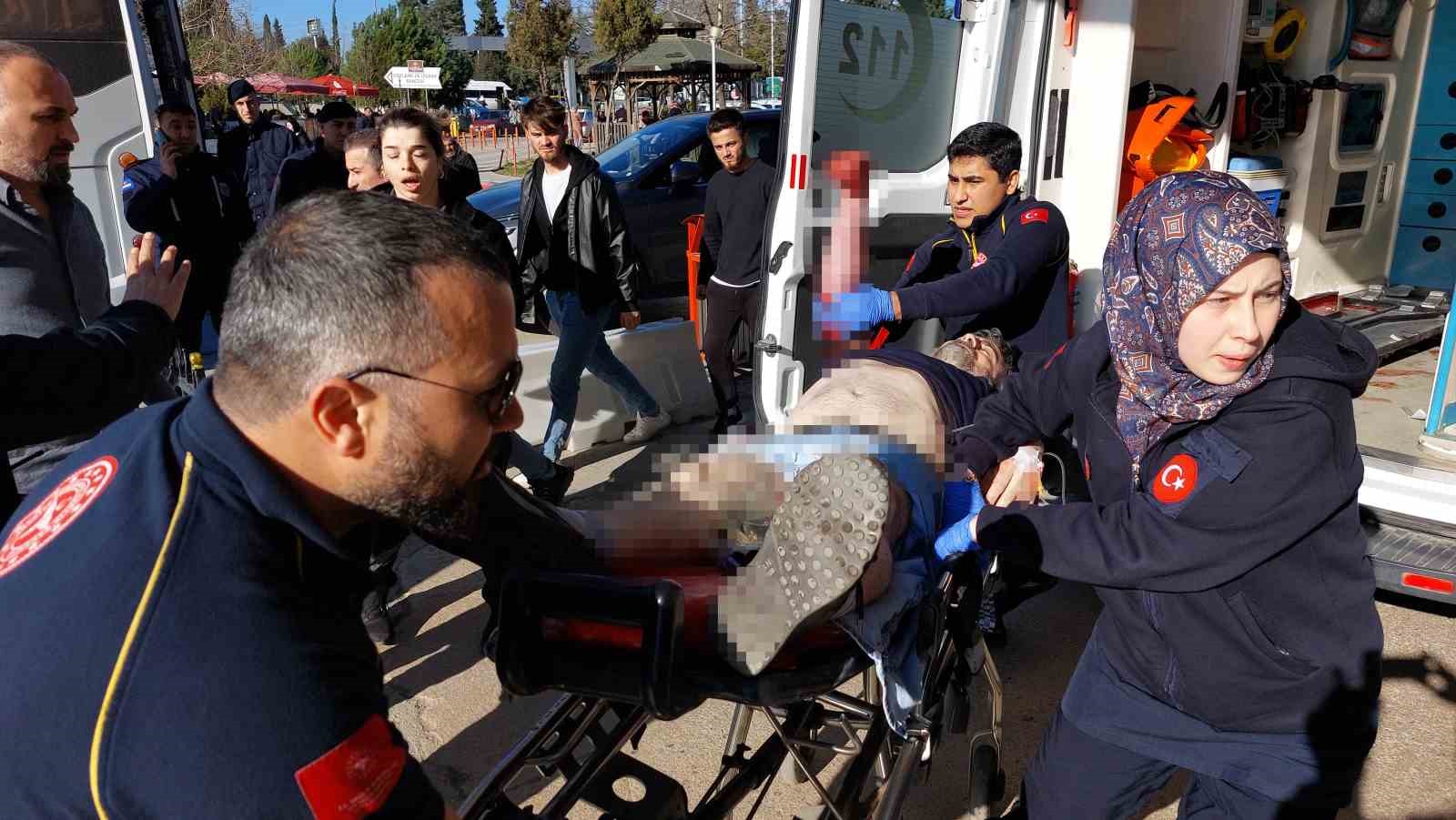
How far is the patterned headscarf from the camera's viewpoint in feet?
5.07

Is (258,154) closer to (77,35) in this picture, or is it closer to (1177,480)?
(77,35)

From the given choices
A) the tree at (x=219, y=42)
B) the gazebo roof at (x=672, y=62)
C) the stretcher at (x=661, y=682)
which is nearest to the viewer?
the stretcher at (x=661, y=682)

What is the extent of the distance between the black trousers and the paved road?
1.83 metres

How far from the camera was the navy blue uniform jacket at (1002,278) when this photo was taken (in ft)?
9.85

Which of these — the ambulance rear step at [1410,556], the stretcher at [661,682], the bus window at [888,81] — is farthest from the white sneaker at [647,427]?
the ambulance rear step at [1410,556]

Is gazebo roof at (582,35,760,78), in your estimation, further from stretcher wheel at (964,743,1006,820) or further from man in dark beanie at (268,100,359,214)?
stretcher wheel at (964,743,1006,820)

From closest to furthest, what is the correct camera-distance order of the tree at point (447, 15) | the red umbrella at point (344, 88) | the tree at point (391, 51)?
the red umbrella at point (344, 88) < the tree at point (391, 51) < the tree at point (447, 15)

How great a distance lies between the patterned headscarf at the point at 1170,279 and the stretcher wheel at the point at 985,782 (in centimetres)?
101

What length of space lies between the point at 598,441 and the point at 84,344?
3.52 metres

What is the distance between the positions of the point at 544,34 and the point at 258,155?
91.4 ft

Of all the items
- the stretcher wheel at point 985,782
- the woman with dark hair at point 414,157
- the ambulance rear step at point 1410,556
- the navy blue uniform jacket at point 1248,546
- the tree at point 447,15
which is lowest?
the stretcher wheel at point 985,782

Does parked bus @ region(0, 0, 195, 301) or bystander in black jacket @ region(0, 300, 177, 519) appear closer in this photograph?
bystander in black jacket @ region(0, 300, 177, 519)

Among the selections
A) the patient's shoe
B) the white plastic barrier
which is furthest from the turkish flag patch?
the white plastic barrier

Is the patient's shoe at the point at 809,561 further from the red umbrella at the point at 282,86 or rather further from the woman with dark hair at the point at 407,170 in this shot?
the red umbrella at the point at 282,86
